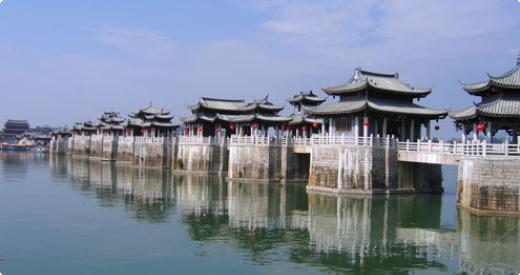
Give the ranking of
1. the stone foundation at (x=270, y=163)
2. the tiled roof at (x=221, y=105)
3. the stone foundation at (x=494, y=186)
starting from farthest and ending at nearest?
the tiled roof at (x=221, y=105)
the stone foundation at (x=270, y=163)
the stone foundation at (x=494, y=186)

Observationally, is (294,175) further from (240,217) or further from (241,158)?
(240,217)

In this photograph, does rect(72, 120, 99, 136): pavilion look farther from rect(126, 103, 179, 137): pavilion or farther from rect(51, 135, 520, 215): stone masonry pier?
rect(51, 135, 520, 215): stone masonry pier

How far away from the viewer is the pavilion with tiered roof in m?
37.7

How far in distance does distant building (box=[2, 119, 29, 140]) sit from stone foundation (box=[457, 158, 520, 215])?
151 m

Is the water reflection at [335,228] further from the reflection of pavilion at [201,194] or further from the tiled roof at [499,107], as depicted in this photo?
the tiled roof at [499,107]

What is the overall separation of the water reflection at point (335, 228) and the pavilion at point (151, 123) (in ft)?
103

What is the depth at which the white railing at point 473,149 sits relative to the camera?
89.7ft

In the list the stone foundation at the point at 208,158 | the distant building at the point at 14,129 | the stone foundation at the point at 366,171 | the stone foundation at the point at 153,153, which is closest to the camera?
the stone foundation at the point at 366,171

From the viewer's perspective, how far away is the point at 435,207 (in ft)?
108

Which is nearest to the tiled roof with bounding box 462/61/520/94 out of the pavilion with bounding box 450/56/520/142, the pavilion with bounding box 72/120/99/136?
the pavilion with bounding box 450/56/520/142

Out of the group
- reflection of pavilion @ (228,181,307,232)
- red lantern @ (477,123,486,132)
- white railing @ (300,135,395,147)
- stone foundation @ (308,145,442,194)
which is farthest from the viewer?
white railing @ (300,135,395,147)

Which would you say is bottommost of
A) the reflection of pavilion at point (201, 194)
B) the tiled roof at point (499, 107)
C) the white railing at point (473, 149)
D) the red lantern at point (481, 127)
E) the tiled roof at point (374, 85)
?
the reflection of pavilion at point (201, 194)

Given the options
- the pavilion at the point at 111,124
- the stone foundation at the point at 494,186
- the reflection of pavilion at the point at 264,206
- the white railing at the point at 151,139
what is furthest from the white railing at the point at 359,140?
the pavilion at the point at 111,124

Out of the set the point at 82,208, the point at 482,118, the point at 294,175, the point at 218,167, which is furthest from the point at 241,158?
the point at 482,118
